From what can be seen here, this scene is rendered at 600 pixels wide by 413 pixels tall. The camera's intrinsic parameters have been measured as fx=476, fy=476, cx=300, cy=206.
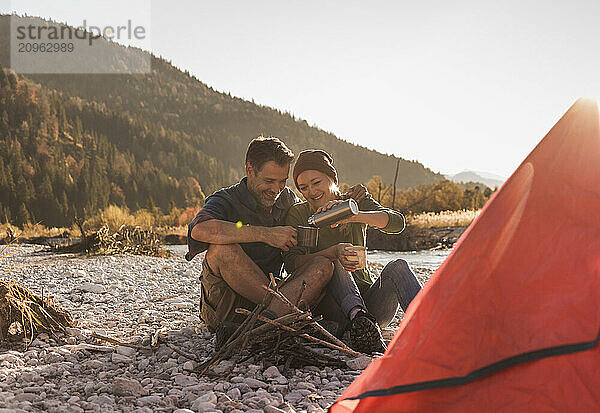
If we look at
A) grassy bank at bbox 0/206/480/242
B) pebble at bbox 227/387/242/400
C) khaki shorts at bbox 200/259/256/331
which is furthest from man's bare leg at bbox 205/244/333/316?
grassy bank at bbox 0/206/480/242

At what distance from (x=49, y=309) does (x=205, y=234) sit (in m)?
1.32

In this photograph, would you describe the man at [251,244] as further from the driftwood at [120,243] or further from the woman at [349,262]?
the driftwood at [120,243]

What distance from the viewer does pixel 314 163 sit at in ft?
9.93

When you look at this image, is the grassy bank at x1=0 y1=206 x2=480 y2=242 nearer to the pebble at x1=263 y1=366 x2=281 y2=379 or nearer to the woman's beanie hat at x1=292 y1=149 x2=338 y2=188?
the woman's beanie hat at x1=292 y1=149 x2=338 y2=188

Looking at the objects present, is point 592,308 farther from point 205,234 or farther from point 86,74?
point 86,74

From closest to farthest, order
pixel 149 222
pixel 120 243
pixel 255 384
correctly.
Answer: pixel 255 384 → pixel 120 243 → pixel 149 222

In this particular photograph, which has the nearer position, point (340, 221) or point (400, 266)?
point (340, 221)

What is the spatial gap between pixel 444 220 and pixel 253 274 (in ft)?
43.7

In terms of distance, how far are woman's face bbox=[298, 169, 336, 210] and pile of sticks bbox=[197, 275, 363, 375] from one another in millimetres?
654

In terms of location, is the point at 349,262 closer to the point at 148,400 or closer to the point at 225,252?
the point at 225,252

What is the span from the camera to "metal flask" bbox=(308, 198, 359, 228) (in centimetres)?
262

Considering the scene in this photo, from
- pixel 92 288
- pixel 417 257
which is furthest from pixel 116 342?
pixel 417 257

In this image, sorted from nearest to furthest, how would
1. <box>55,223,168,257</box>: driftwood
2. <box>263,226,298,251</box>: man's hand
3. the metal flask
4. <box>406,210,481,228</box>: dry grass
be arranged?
the metal flask → <box>263,226,298,251</box>: man's hand → <box>55,223,168,257</box>: driftwood → <box>406,210,481,228</box>: dry grass

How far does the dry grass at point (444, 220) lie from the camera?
14078mm
